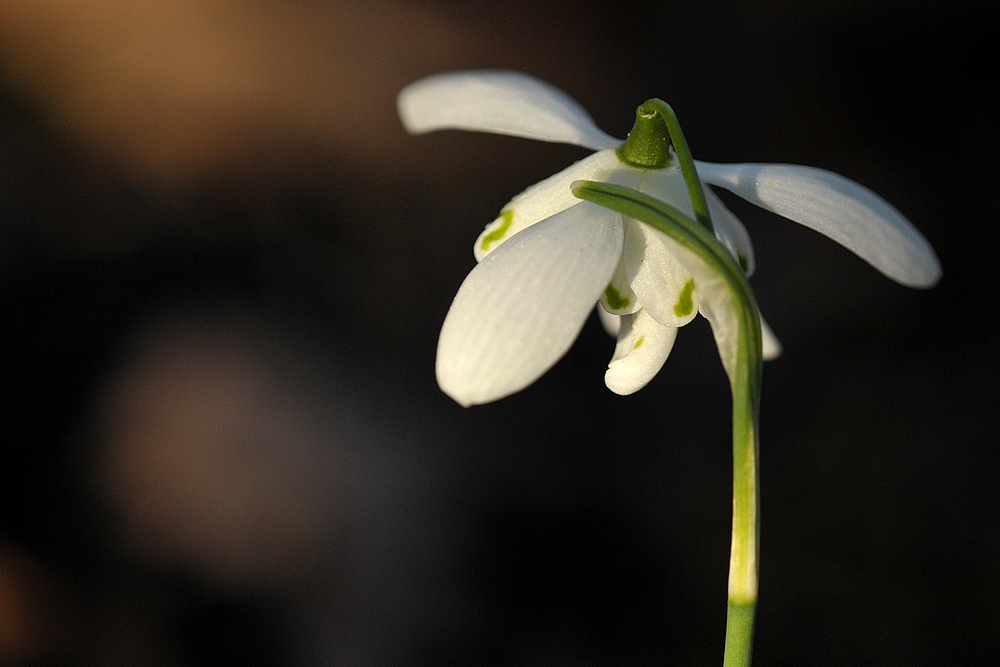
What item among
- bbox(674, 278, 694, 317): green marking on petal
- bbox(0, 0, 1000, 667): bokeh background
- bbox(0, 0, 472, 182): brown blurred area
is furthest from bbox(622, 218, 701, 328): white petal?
bbox(0, 0, 472, 182): brown blurred area

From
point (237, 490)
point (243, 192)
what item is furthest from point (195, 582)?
point (243, 192)

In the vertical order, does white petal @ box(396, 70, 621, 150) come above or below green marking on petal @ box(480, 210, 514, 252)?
above

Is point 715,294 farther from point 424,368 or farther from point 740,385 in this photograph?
point 424,368

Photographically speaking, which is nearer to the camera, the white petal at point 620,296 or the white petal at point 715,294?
the white petal at point 715,294

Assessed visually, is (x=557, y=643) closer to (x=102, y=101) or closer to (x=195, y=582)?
(x=195, y=582)

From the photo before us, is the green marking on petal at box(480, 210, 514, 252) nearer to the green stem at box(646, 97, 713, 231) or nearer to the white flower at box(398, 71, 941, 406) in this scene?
the white flower at box(398, 71, 941, 406)

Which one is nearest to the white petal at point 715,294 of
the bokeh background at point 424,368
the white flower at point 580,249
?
the white flower at point 580,249

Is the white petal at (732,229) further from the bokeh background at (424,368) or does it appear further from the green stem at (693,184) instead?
the bokeh background at (424,368)
